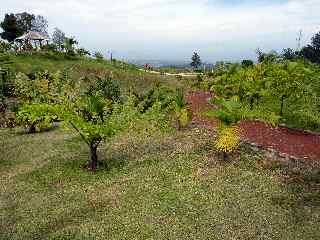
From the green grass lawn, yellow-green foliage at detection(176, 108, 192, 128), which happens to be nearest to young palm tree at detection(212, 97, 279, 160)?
yellow-green foliage at detection(176, 108, 192, 128)

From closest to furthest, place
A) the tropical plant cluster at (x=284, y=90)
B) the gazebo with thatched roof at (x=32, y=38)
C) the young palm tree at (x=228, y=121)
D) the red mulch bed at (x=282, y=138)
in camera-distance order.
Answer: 1. the young palm tree at (x=228, y=121)
2. the red mulch bed at (x=282, y=138)
3. the tropical plant cluster at (x=284, y=90)
4. the gazebo with thatched roof at (x=32, y=38)

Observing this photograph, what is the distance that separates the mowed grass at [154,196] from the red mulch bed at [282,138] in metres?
1.76

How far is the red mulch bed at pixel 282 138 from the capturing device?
72.2 feet

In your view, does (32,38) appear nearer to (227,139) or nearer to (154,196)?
(227,139)

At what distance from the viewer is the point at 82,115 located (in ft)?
71.0

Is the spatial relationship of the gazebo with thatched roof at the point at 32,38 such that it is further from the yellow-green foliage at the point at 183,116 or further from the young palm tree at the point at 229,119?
the young palm tree at the point at 229,119

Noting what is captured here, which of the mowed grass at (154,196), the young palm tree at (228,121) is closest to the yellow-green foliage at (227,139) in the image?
the young palm tree at (228,121)

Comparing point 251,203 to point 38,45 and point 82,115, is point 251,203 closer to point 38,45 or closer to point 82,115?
point 82,115

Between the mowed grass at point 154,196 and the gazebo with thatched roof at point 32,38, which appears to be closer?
the mowed grass at point 154,196

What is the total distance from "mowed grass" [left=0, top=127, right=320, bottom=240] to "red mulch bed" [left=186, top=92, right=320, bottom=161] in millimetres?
1758

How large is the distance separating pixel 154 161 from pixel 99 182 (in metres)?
3.12

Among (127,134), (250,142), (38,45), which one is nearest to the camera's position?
(250,142)

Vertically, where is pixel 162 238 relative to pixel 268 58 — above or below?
below

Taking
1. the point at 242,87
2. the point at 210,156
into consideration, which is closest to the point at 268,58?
the point at 242,87
